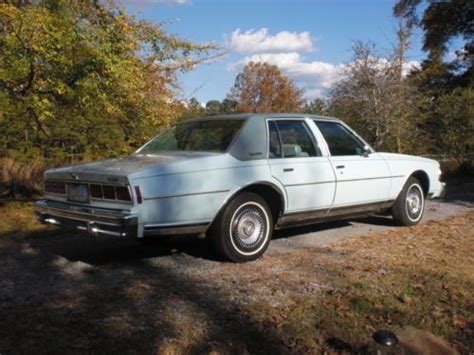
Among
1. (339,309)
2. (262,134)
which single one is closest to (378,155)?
(262,134)

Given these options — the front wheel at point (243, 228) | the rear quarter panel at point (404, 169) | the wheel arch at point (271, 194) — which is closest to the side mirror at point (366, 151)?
the rear quarter panel at point (404, 169)

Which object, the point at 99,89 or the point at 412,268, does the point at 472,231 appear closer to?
the point at 412,268

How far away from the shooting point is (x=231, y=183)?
5.58 metres

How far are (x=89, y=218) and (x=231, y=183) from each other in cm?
142

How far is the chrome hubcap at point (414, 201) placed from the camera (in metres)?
7.95

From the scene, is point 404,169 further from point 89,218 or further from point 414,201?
point 89,218

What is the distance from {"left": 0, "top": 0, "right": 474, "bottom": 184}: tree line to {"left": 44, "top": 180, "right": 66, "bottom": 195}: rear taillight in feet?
6.66

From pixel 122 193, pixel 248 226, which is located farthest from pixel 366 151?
pixel 122 193

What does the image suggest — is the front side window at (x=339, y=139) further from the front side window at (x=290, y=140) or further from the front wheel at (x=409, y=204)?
the front wheel at (x=409, y=204)

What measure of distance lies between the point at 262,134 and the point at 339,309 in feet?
8.06

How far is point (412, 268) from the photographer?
5477 millimetres

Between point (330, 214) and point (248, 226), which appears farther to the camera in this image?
point (330, 214)

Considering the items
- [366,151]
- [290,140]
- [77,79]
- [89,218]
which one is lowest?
[89,218]

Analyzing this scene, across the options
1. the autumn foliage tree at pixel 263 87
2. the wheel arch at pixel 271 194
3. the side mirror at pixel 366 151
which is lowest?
the wheel arch at pixel 271 194
